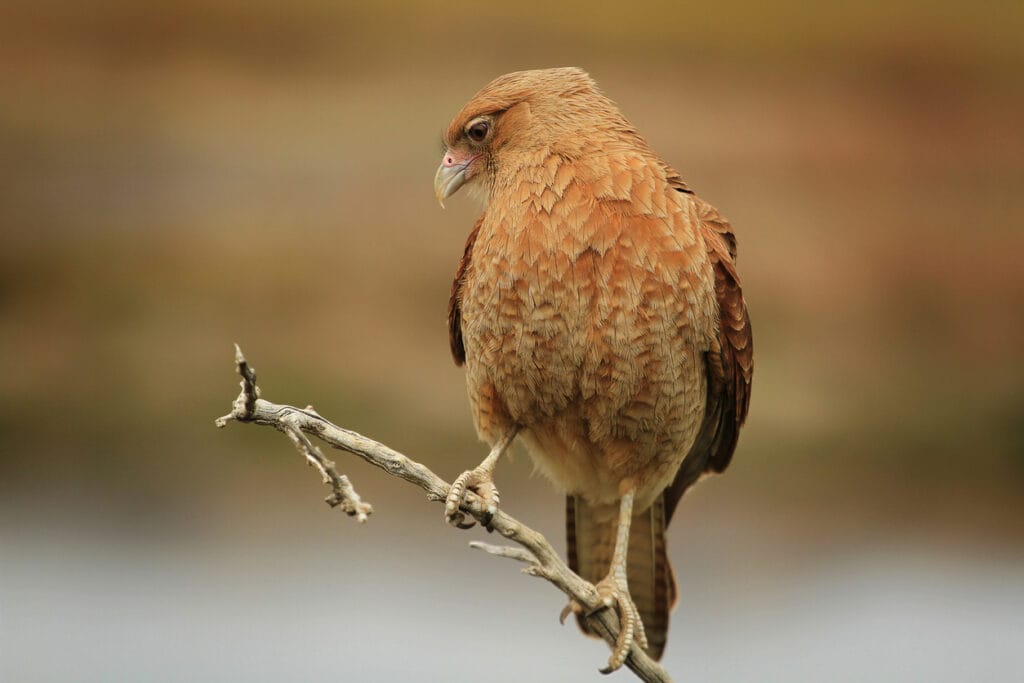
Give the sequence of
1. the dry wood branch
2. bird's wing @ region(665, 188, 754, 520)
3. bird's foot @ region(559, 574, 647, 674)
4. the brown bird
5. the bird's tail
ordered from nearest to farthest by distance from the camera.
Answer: the dry wood branch, the brown bird, bird's foot @ region(559, 574, 647, 674), bird's wing @ region(665, 188, 754, 520), the bird's tail

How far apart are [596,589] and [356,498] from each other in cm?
96

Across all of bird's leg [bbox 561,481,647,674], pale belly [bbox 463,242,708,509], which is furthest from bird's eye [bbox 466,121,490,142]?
bird's leg [bbox 561,481,647,674]

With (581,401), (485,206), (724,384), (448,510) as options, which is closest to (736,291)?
(724,384)

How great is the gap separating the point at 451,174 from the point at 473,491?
0.86 m

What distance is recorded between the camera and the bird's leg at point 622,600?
9.26 ft

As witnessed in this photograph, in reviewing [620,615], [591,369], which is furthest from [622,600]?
[591,369]

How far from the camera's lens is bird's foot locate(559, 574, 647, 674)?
282 centimetres

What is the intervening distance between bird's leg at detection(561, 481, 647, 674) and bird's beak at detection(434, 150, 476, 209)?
36.6 inches

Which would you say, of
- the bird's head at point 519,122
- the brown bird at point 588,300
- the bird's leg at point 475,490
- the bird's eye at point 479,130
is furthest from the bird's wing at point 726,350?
the bird's leg at point 475,490

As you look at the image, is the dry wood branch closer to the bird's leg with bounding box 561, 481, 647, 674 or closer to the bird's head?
the bird's leg with bounding box 561, 481, 647, 674

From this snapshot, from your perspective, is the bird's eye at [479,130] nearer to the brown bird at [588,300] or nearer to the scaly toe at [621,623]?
the brown bird at [588,300]

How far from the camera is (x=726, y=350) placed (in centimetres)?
298

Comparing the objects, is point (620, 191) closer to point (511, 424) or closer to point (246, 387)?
point (511, 424)

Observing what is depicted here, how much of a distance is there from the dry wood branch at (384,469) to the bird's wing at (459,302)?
0.61m
